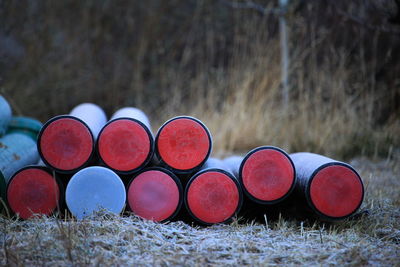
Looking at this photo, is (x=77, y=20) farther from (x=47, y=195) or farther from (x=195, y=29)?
(x=47, y=195)

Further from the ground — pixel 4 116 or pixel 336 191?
pixel 4 116

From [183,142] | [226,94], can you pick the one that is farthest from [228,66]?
[183,142]

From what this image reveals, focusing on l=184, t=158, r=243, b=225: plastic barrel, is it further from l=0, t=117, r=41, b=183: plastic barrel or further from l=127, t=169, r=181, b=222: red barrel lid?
l=0, t=117, r=41, b=183: plastic barrel

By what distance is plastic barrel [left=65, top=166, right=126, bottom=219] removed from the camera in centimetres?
194

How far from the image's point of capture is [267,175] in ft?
6.78

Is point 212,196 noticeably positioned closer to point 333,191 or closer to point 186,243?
point 186,243

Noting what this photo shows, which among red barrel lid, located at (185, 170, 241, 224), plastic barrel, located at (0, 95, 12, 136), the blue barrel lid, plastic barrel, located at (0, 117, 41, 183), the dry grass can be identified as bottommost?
the dry grass

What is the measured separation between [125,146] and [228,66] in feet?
13.6

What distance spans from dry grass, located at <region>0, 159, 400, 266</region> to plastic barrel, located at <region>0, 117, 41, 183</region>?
41cm

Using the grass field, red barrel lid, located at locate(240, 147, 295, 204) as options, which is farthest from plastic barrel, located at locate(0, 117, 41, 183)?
red barrel lid, located at locate(240, 147, 295, 204)

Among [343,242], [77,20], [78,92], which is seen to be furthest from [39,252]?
[77,20]

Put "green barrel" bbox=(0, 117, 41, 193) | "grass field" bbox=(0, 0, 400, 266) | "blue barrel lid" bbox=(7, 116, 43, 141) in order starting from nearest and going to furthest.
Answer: "grass field" bbox=(0, 0, 400, 266) → "green barrel" bbox=(0, 117, 41, 193) → "blue barrel lid" bbox=(7, 116, 43, 141)

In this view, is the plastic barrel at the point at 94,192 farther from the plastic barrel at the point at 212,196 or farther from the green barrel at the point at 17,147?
the green barrel at the point at 17,147

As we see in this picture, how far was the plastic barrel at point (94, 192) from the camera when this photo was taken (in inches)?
76.2
